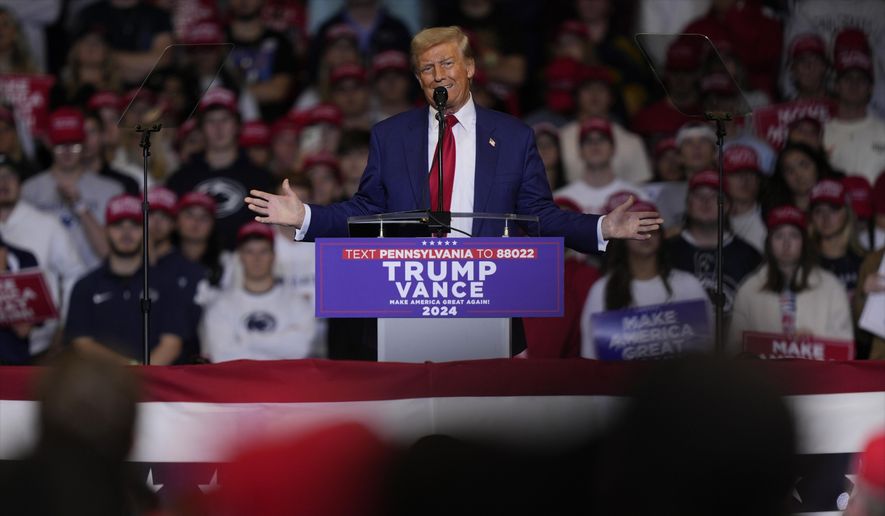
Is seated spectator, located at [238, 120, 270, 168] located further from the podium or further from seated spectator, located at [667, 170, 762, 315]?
the podium

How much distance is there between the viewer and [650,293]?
6980mm

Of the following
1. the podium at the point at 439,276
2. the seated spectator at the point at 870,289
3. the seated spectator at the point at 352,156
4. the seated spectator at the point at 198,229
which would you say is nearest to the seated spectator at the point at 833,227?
the seated spectator at the point at 870,289

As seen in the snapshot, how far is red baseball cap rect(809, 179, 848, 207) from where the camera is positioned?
7.25 meters

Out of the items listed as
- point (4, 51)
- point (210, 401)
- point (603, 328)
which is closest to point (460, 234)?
point (210, 401)

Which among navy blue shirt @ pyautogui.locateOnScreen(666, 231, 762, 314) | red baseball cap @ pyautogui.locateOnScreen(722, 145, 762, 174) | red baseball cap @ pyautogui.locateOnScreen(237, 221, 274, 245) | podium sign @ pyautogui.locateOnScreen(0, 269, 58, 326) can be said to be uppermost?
red baseball cap @ pyautogui.locateOnScreen(722, 145, 762, 174)

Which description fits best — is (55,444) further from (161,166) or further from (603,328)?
(161,166)

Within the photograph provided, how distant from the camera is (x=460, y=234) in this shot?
15.5 feet

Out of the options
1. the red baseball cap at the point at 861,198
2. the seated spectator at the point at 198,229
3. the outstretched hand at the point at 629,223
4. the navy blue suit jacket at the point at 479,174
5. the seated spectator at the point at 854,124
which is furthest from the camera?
the seated spectator at the point at 854,124

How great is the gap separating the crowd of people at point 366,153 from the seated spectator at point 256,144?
0.01m

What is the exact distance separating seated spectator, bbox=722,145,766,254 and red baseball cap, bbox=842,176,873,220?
18.9 inches

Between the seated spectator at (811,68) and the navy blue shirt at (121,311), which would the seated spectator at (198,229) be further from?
the seated spectator at (811,68)

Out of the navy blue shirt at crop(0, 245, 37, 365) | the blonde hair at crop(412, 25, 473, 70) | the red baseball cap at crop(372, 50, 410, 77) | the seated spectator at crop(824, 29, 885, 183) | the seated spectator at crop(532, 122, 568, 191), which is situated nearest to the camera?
the blonde hair at crop(412, 25, 473, 70)

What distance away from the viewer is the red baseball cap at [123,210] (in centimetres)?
740

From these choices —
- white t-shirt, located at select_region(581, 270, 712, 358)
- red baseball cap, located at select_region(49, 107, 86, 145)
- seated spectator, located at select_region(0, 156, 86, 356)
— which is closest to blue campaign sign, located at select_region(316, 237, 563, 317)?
white t-shirt, located at select_region(581, 270, 712, 358)
